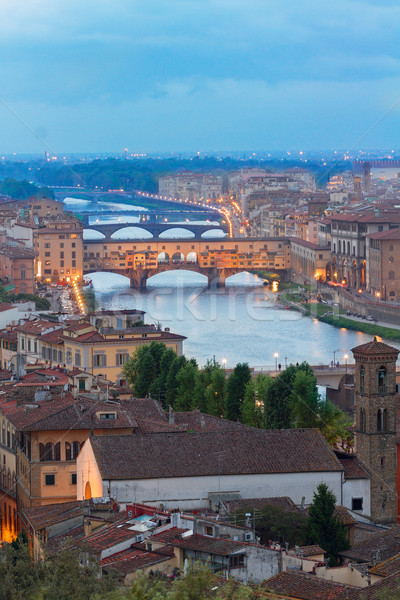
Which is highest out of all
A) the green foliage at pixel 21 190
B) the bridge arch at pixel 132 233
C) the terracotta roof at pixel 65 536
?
the green foliage at pixel 21 190

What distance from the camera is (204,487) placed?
25.2ft

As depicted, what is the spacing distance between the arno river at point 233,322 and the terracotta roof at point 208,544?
432 inches

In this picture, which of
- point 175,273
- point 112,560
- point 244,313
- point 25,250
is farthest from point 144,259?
point 112,560

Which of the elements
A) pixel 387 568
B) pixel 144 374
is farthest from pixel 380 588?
pixel 144 374

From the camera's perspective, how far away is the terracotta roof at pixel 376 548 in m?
6.48

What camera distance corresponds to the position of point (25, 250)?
2814 centimetres

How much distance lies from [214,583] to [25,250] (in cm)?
2362

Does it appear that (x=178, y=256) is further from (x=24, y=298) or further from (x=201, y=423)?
(x=201, y=423)

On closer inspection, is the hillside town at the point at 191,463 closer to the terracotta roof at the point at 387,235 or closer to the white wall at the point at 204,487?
the white wall at the point at 204,487

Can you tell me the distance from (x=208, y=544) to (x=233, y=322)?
18044 mm

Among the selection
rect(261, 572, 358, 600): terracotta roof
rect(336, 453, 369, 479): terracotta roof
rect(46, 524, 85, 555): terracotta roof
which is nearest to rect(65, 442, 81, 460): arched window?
rect(336, 453, 369, 479): terracotta roof

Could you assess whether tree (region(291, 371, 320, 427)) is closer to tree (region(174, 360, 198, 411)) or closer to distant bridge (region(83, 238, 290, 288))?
tree (region(174, 360, 198, 411))

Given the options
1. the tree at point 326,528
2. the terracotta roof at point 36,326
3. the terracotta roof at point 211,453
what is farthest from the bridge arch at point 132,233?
the tree at point 326,528

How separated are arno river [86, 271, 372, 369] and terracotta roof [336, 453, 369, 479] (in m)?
8.19
